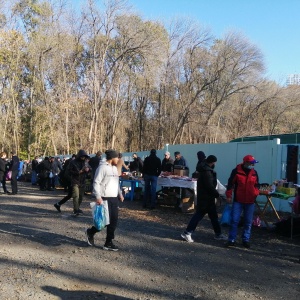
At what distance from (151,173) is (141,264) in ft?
20.5

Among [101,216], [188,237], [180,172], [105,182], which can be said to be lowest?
[188,237]

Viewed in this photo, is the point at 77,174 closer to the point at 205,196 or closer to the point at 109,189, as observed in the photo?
the point at 109,189

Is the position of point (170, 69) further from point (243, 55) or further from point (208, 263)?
point (208, 263)

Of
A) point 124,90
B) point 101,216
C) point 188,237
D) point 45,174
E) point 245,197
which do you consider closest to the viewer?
point 101,216

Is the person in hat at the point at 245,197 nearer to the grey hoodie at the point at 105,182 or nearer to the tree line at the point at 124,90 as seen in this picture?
the grey hoodie at the point at 105,182

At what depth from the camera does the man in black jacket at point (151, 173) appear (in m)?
12.1

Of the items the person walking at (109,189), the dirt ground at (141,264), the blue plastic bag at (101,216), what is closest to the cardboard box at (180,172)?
the dirt ground at (141,264)

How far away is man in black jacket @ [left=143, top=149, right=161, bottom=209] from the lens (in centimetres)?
1213

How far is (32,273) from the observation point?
18.0 ft

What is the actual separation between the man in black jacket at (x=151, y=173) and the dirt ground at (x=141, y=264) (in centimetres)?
285

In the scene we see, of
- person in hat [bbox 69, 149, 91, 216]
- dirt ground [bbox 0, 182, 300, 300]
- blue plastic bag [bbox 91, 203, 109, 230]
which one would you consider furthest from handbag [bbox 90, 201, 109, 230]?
person in hat [bbox 69, 149, 91, 216]

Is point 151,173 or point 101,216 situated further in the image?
point 151,173

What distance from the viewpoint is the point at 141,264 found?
6082 millimetres

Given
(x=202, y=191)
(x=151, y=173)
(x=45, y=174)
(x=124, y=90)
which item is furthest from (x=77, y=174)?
(x=124, y=90)
